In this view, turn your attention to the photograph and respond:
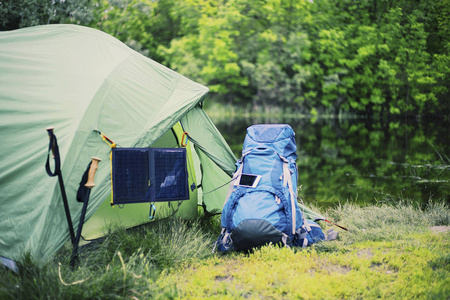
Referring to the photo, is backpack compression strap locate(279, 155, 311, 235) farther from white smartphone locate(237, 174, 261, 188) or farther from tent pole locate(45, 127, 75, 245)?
tent pole locate(45, 127, 75, 245)

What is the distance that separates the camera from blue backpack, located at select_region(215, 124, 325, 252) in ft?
11.4

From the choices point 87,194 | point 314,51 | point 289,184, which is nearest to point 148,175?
point 87,194

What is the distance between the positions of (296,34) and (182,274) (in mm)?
24701

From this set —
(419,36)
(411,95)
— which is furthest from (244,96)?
(419,36)

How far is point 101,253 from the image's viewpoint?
3100 millimetres

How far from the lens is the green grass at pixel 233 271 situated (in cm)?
258

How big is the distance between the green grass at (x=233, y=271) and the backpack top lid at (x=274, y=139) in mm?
955

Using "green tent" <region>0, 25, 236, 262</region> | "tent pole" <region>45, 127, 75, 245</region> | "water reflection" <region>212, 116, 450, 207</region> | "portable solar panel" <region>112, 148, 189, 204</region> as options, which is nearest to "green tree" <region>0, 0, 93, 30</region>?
"water reflection" <region>212, 116, 450, 207</region>

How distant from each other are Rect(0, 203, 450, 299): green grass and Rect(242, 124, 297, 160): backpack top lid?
96 cm

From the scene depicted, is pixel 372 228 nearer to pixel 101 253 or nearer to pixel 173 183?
pixel 173 183

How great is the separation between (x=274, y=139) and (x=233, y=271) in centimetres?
145

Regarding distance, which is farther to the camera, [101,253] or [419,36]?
[419,36]

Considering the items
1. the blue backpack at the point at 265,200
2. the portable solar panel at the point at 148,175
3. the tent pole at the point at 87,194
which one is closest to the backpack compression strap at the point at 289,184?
the blue backpack at the point at 265,200

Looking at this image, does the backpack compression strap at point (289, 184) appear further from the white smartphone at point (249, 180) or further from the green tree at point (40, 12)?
the green tree at point (40, 12)
